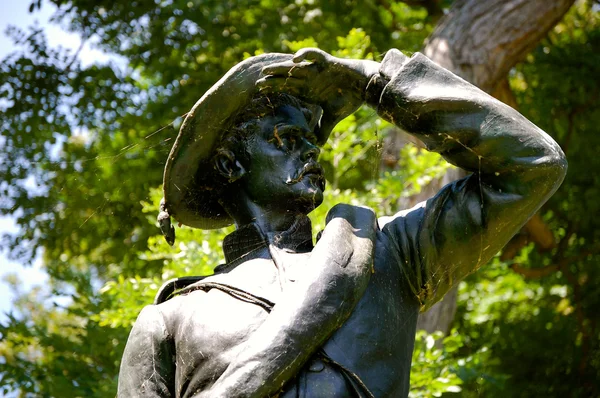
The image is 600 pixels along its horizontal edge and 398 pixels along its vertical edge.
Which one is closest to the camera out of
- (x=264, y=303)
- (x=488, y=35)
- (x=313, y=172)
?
(x=264, y=303)

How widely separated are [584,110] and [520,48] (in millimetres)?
2654

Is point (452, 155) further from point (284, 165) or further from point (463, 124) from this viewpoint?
point (284, 165)

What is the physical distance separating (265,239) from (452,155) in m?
0.64

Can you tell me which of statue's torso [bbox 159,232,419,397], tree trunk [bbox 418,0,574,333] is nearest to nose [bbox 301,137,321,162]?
statue's torso [bbox 159,232,419,397]

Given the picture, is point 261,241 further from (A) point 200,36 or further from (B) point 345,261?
(A) point 200,36

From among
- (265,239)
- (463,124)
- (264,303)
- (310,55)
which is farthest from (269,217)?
(463,124)

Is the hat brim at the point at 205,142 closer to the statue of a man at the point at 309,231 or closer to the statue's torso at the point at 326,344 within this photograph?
the statue of a man at the point at 309,231

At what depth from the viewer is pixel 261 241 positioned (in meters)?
3.75

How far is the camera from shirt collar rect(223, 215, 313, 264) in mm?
3727

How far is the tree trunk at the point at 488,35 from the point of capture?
367 inches

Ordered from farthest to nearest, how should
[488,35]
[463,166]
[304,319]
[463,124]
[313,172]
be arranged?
1. [488,35]
2. [313,172]
3. [463,166]
4. [463,124]
5. [304,319]

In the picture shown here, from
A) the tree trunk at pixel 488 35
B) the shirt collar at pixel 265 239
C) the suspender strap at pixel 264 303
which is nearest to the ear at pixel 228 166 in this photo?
the shirt collar at pixel 265 239

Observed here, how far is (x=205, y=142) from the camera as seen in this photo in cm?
385

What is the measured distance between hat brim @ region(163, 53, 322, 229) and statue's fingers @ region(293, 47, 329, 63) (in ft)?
0.52
